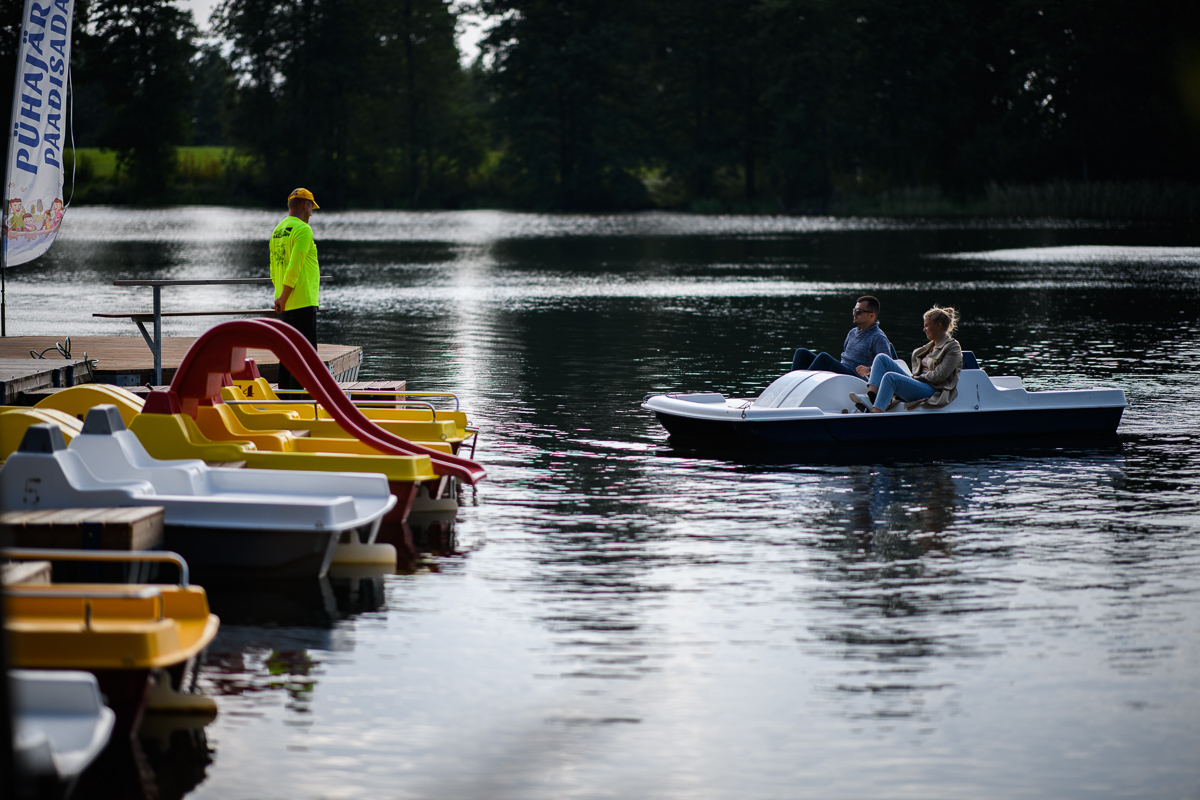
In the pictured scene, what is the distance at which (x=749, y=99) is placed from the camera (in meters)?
109

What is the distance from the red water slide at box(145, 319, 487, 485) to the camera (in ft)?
31.9

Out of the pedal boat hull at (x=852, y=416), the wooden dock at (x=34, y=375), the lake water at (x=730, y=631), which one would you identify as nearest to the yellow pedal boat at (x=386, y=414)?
the lake water at (x=730, y=631)

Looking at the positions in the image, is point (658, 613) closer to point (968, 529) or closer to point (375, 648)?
point (375, 648)

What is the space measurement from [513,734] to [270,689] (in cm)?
127

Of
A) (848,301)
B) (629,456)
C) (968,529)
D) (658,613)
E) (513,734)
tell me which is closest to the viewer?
(513,734)

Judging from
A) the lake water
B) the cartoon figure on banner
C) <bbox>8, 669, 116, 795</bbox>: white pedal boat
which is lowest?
the lake water

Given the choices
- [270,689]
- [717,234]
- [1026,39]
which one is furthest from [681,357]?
[1026,39]

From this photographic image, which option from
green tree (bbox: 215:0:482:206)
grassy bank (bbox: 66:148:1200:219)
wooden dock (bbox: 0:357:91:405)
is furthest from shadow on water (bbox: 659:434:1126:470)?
green tree (bbox: 215:0:482:206)

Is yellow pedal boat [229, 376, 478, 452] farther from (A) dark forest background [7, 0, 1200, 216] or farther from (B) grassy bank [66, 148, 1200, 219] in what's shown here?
(A) dark forest background [7, 0, 1200, 216]

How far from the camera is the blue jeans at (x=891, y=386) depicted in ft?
42.8

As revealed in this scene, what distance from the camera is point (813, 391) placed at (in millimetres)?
13055

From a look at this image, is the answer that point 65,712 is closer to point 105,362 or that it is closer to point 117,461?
point 117,461

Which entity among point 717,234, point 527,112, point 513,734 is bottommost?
point 513,734

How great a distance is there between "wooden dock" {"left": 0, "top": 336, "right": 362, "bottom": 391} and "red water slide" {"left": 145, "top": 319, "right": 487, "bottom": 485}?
381 centimetres
